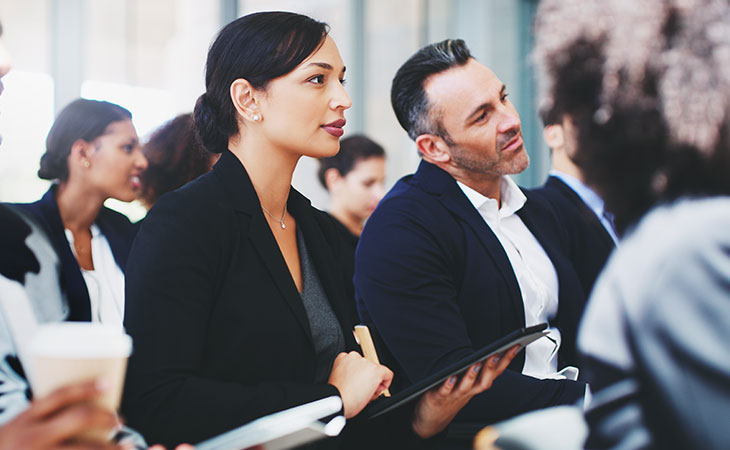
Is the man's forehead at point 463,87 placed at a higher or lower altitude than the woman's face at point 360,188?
higher

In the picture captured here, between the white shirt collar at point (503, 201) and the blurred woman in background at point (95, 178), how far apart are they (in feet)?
4.14

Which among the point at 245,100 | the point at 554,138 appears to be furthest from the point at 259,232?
the point at 554,138

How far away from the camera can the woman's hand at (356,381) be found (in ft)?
4.17

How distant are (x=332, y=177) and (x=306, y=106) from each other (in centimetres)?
253

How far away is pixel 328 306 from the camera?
1.51m

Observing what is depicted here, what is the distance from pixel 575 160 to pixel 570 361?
121 centimetres

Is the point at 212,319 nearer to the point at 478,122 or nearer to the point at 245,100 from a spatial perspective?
the point at 245,100

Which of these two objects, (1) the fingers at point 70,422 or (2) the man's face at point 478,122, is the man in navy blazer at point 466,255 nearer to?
(2) the man's face at point 478,122

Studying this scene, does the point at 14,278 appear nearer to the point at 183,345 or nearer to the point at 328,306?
the point at 183,345

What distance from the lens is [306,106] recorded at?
1.49 meters

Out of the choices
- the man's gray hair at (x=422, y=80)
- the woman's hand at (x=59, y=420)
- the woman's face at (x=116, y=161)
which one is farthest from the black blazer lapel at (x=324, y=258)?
the woman's face at (x=116, y=161)

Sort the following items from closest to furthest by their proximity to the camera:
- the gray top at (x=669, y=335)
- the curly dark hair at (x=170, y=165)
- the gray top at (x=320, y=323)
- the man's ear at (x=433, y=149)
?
the gray top at (x=669, y=335), the gray top at (x=320, y=323), the man's ear at (x=433, y=149), the curly dark hair at (x=170, y=165)

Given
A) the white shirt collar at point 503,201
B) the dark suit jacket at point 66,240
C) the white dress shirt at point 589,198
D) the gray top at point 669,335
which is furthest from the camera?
the white dress shirt at point 589,198

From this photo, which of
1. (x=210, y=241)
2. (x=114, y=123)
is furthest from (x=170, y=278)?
(x=114, y=123)
